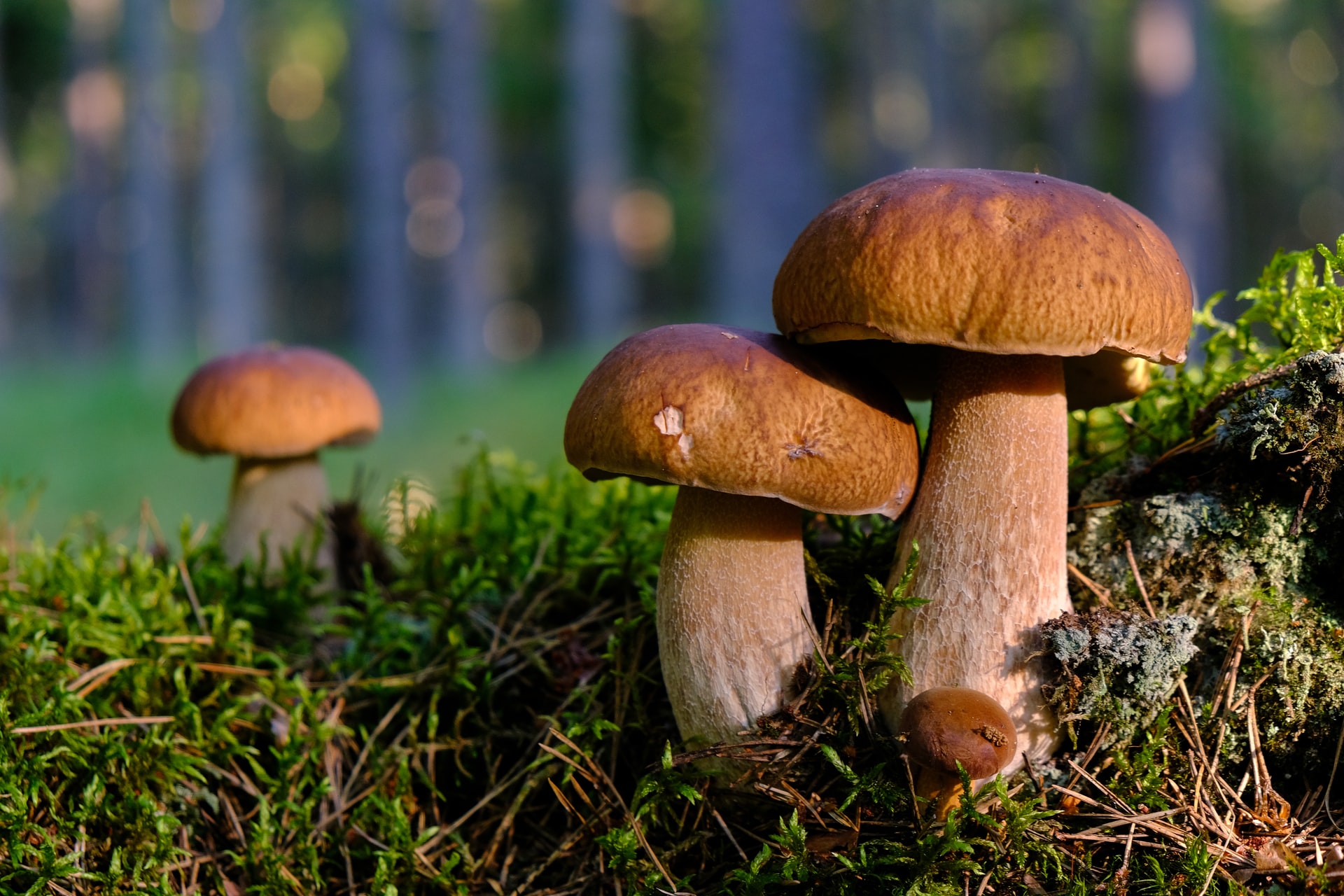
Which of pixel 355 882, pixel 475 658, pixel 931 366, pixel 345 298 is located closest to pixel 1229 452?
pixel 931 366

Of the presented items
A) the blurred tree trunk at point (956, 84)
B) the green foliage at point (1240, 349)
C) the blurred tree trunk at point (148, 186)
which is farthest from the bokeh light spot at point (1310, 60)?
the green foliage at point (1240, 349)

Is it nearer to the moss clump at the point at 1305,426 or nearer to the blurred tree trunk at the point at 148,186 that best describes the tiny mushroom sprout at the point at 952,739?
the moss clump at the point at 1305,426

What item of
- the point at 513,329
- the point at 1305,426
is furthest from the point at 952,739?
the point at 513,329

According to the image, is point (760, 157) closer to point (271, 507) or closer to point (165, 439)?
point (165, 439)

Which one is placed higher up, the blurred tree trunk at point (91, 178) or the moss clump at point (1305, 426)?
the blurred tree trunk at point (91, 178)

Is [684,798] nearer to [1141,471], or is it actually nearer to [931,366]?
[931,366]

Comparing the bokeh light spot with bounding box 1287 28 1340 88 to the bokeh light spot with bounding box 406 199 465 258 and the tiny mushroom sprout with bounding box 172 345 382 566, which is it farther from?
the tiny mushroom sprout with bounding box 172 345 382 566
